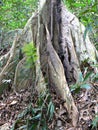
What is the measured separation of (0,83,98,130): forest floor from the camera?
3502 millimetres

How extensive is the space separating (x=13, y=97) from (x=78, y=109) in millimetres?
1138

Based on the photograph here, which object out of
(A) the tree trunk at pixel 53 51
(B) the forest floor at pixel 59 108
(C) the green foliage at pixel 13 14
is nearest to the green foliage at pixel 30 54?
(A) the tree trunk at pixel 53 51

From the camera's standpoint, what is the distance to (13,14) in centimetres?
784

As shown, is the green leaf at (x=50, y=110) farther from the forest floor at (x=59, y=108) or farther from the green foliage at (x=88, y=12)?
the green foliage at (x=88, y=12)

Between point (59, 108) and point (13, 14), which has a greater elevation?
point (13, 14)

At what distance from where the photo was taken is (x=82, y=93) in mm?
3963

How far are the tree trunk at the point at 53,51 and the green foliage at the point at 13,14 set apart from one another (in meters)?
2.68

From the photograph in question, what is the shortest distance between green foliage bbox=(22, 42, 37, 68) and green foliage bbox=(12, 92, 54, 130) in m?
0.66

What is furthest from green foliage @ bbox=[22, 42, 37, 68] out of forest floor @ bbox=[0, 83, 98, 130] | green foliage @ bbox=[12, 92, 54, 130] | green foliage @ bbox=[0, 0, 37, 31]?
green foliage @ bbox=[0, 0, 37, 31]

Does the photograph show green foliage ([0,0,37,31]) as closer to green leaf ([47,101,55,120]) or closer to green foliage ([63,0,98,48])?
green foliage ([63,0,98,48])

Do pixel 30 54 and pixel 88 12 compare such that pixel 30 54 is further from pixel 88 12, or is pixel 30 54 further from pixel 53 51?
pixel 88 12

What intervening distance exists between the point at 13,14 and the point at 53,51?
380 cm

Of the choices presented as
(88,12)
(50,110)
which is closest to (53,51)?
(50,110)

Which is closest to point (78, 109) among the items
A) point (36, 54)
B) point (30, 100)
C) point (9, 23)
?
point (30, 100)
